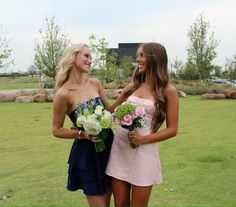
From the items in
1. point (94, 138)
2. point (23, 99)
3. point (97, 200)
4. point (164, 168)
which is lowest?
point (23, 99)

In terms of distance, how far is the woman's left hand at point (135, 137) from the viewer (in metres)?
3.18

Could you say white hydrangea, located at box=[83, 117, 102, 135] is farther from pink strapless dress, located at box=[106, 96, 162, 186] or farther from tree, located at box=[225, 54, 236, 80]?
tree, located at box=[225, 54, 236, 80]

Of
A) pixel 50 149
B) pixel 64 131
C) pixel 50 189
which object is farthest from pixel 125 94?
pixel 50 149

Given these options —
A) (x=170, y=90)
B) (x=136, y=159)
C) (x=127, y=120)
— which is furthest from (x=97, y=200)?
(x=170, y=90)

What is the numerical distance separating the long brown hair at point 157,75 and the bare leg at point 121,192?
48 centimetres

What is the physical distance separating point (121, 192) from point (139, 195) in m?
0.14

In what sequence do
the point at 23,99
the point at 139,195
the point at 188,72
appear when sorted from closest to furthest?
1. the point at 139,195
2. the point at 23,99
3. the point at 188,72

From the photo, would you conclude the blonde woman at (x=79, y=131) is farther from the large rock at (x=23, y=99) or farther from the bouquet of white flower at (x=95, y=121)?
the large rock at (x=23, y=99)

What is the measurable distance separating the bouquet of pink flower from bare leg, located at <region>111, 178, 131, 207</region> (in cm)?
46

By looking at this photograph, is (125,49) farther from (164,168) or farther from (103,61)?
(164,168)

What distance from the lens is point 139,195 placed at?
3.30m

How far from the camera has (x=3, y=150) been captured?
9.69m

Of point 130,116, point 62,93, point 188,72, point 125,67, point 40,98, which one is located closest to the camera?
point 130,116

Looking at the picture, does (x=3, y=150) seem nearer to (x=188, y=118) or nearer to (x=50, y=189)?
(x=50, y=189)
